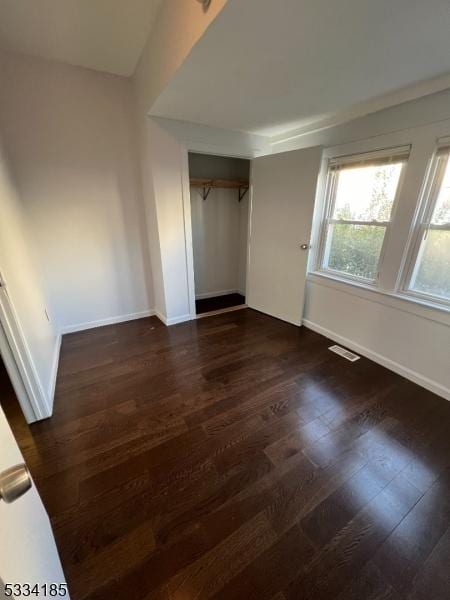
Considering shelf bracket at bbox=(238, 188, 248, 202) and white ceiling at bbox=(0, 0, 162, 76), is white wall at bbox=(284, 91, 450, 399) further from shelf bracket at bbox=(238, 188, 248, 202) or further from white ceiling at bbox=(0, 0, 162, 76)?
white ceiling at bbox=(0, 0, 162, 76)

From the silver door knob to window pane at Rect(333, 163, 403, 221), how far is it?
269cm

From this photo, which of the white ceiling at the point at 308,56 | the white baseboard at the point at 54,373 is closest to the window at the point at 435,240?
the white ceiling at the point at 308,56

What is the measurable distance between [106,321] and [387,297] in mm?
3101

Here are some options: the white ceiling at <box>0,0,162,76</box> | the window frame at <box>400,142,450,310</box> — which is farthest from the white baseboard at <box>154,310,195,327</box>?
the white ceiling at <box>0,0,162,76</box>

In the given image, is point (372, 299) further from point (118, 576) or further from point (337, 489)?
point (118, 576)

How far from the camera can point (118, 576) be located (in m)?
1.00

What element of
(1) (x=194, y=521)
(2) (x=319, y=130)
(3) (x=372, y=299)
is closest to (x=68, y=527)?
(1) (x=194, y=521)

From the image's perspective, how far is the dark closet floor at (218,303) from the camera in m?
3.63

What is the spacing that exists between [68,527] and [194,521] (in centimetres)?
59

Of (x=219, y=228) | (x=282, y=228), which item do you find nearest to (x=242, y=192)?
(x=219, y=228)

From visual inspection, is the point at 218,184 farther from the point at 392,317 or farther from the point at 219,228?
the point at 392,317

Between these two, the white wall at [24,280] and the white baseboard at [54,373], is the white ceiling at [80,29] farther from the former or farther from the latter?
the white baseboard at [54,373]

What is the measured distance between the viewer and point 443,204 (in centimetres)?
182

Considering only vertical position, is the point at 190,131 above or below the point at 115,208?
above
